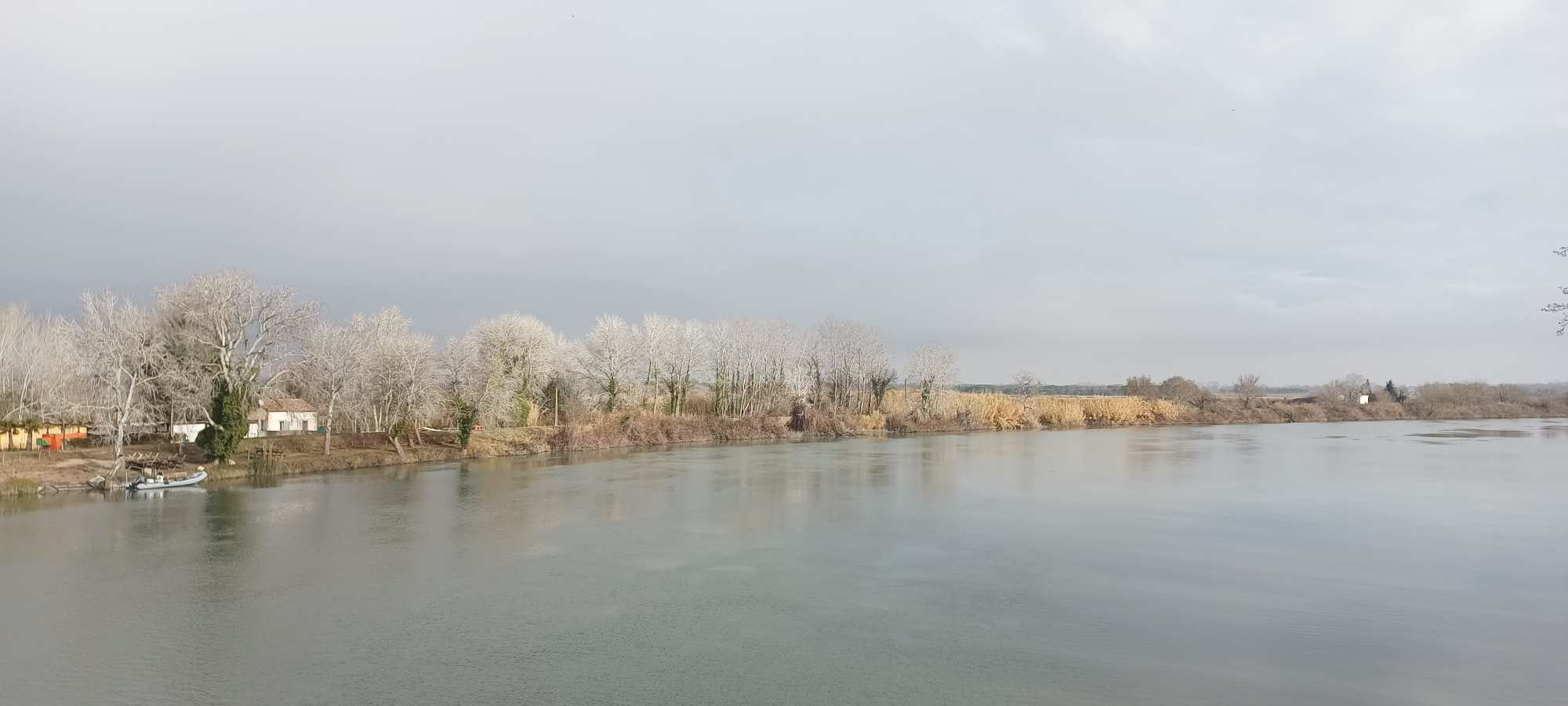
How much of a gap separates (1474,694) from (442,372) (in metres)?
32.3

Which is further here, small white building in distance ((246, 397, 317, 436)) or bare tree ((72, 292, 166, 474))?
small white building in distance ((246, 397, 317, 436))

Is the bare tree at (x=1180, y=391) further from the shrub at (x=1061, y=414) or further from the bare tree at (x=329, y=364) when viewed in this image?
the bare tree at (x=329, y=364)

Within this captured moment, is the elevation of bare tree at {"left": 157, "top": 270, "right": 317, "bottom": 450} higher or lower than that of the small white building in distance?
higher

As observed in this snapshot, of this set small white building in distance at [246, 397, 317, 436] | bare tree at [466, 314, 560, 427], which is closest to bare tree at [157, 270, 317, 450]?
bare tree at [466, 314, 560, 427]

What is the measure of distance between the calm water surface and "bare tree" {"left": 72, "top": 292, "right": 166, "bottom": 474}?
3.72 metres

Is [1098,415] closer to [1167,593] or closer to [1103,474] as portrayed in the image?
[1103,474]

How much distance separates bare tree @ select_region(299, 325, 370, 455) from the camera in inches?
1093

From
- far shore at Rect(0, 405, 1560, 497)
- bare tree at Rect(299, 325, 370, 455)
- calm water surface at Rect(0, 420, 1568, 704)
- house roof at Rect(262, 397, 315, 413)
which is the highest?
bare tree at Rect(299, 325, 370, 455)

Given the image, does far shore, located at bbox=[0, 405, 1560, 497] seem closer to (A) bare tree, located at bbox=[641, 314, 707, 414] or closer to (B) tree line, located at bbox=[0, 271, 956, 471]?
(B) tree line, located at bbox=[0, 271, 956, 471]

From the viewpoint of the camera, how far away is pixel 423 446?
30.7 m

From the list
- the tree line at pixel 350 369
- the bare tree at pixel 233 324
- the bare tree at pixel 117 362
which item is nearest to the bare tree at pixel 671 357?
the tree line at pixel 350 369

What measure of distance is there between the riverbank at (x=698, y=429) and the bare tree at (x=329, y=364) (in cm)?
161

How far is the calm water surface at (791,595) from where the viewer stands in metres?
7.39

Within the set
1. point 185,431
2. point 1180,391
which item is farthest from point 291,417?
point 1180,391
